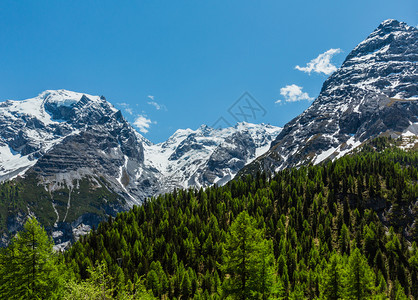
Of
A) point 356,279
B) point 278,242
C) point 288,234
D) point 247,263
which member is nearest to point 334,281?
point 356,279

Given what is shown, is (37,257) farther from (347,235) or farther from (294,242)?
(347,235)

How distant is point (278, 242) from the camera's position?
5285 inches

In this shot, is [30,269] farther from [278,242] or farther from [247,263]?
[278,242]

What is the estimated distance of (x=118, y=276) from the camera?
103 metres

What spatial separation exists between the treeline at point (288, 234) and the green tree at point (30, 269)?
4801cm

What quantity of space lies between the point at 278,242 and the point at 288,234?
6.34 meters

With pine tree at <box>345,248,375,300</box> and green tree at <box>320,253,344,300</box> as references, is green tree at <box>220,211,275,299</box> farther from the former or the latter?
pine tree at <box>345,248,375,300</box>

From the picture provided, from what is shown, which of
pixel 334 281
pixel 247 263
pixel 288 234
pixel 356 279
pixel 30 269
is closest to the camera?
pixel 247 263

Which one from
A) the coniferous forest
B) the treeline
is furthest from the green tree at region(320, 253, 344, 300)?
the treeline

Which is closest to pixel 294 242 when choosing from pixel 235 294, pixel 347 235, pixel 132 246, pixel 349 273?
pixel 347 235

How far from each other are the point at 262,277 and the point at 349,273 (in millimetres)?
18187

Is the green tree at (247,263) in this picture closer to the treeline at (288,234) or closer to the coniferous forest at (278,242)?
the coniferous forest at (278,242)

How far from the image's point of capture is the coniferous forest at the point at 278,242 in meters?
42.1

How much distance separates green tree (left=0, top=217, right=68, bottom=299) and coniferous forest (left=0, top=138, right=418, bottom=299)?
0.40 ft
